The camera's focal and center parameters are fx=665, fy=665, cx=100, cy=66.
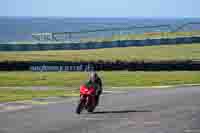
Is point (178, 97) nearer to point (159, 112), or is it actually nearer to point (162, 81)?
point (159, 112)

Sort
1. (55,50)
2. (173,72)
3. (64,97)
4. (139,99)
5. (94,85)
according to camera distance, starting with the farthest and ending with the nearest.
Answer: (55,50)
(173,72)
(64,97)
(139,99)
(94,85)

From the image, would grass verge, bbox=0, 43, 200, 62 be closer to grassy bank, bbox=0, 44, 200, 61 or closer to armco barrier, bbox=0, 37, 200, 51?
grassy bank, bbox=0, 44, 200, 61

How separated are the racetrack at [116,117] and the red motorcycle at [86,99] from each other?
368mm

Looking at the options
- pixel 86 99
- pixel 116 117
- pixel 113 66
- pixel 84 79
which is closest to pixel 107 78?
pixel 84 79

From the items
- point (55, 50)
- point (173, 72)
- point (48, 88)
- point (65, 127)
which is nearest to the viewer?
point (65, 127)

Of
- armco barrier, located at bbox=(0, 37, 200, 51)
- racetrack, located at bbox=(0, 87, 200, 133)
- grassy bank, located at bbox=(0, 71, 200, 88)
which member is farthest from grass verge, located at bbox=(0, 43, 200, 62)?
racetrack, located at bbox=(0, 87, 200, 133)

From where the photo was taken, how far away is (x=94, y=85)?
2345 cm

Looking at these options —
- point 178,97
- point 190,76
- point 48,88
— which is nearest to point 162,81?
point 190,76

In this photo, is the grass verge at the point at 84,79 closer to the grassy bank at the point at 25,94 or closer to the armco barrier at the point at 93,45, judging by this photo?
the grassy bank at the point at 25,94

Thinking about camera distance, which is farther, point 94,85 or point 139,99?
point 139,99

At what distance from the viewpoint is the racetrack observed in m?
19.4

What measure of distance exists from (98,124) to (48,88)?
1909 centimetres

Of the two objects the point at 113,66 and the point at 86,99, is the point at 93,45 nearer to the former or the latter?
the point at 113,66

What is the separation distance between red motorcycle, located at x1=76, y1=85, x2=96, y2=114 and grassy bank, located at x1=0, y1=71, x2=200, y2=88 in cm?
1789
